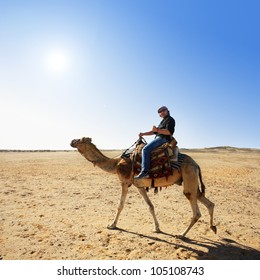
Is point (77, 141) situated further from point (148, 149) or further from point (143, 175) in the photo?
point (143, 175)

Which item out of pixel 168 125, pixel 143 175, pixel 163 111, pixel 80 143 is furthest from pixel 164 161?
pixel 80 143

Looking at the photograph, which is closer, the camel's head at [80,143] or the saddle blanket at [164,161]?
the saddle blanket at [164,161]

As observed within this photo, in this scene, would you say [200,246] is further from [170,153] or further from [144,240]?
[170,153]

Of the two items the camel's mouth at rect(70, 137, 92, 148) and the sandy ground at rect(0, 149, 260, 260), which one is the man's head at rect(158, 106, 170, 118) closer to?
the camel's mouth at rect(70, 137, 92, 148)

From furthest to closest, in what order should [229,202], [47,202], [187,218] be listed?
[229,202] → [47,202] → [187,218]

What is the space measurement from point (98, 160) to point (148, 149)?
5.68 feet

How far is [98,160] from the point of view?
28.8ft

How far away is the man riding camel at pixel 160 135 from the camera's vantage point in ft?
26.1

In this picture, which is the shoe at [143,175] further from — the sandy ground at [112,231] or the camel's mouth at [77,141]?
the camel's mouth at [77,141]

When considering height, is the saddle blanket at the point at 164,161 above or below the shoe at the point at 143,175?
above

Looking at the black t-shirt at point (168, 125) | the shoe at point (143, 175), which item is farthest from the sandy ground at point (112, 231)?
the black t-shirt at point (168, 125)

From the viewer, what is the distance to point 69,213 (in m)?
10.5
